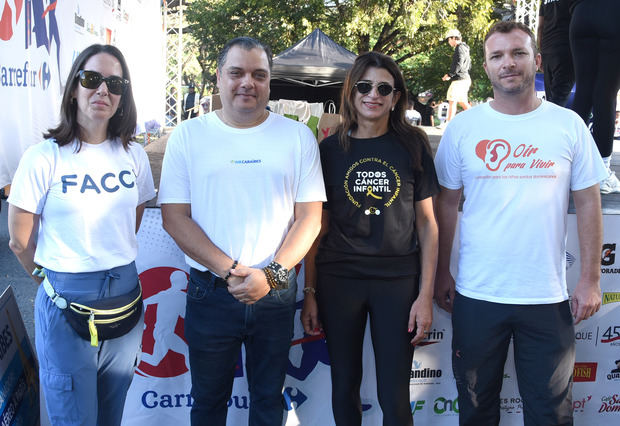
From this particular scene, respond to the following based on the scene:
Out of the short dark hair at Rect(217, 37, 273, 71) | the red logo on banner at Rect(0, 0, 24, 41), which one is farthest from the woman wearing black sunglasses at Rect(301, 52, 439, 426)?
the red logo on banner at Rect(0, 0, 24, 41)

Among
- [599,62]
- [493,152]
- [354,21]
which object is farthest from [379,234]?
[354,21]

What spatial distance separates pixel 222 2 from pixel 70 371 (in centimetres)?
1704

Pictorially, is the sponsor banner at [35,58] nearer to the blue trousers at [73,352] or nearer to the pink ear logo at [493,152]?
the blue trousers at [73,352]

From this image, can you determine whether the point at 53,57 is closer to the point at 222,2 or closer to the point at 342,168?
the point at 342,168

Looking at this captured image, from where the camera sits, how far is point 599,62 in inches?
118

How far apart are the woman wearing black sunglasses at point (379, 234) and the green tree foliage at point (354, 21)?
13334mm

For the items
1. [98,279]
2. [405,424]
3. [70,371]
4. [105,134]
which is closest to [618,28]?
[405,424]

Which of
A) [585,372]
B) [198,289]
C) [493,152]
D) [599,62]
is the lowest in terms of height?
[585,372]

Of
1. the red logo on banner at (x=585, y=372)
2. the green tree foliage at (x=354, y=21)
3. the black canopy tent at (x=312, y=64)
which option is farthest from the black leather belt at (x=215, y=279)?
the green tree foliage at (x=354, y=21)

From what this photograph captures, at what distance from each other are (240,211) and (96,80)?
26.3 inches

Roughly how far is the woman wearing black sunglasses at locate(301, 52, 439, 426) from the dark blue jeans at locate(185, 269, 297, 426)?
0.22 metres

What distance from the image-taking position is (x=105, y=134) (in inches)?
74.3

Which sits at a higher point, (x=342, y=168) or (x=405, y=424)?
(x=342, y=168)

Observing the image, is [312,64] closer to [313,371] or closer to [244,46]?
[313,371]
